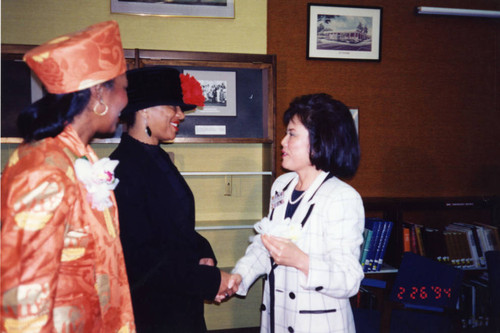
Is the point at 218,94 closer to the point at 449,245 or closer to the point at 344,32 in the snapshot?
the point at 344,32

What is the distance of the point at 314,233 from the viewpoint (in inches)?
56.1

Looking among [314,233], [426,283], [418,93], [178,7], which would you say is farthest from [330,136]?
[418,93]

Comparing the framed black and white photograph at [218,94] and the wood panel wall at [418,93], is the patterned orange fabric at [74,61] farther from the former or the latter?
the wood panel wall at [418,93]

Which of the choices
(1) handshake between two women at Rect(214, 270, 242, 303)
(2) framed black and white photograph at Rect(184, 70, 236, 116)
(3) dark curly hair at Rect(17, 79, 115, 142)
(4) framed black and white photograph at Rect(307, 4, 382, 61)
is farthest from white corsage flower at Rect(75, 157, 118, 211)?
(4) framed black and white photograph at Rect(307, 4, 382, 61)

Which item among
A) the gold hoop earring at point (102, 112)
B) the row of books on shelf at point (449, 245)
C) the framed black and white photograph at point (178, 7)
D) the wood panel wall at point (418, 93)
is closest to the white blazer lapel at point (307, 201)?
the gold hoop earring at point (102, 112)

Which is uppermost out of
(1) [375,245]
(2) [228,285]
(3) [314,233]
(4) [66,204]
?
(4) [66,204]

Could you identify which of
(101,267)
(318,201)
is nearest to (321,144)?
(318,201)

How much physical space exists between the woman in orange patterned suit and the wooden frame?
116cm

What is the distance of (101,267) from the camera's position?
1102 millimetres

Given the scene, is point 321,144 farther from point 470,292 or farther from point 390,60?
point 470,292

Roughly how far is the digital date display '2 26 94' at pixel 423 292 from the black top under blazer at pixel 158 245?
1322 millimetres

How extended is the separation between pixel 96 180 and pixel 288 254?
762 mm

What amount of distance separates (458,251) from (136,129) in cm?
269

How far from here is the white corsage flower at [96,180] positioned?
1063 mm
